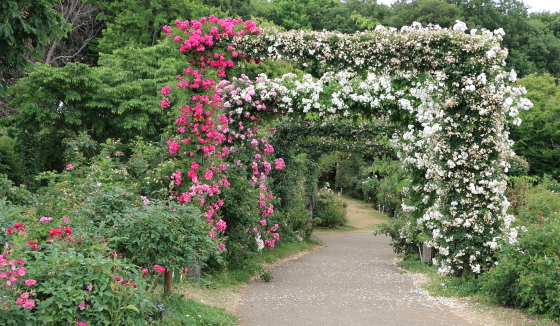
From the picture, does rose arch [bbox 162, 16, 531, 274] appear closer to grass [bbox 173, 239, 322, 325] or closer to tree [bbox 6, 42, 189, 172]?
grass [bbox 173, 239, 322, 325]

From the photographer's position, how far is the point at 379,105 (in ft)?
29.1

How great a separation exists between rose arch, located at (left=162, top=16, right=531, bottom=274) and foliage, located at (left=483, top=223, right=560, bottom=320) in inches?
46.5

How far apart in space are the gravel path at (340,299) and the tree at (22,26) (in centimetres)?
413

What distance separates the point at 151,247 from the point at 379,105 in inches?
228

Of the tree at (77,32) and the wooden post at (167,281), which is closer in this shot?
the wooden post at (167,281)

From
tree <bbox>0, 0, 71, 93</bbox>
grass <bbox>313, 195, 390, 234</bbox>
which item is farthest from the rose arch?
grass <bbox>313, 195, 390, 234</bbox>

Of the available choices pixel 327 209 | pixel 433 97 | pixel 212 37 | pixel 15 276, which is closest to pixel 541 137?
pixel 327 209

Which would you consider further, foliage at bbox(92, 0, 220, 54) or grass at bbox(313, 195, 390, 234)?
foliage at bbox(92, 0, 220, 54)

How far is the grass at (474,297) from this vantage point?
5758 millimetres

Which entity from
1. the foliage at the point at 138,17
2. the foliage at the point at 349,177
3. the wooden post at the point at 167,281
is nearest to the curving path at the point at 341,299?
the wooden post at the point at 167,281

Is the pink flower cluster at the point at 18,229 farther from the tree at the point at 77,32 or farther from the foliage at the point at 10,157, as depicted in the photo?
the tree at the point at 77,32

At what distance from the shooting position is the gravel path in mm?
5957

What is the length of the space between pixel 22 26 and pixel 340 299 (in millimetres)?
5469

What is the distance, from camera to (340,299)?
721 cm
